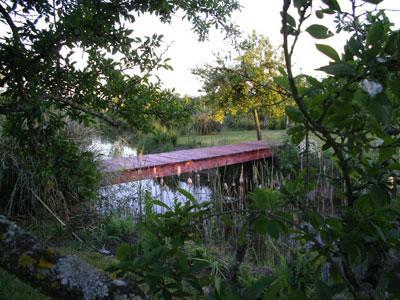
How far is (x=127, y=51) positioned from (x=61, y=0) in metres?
0.53

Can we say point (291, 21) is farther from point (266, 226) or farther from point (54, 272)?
point (54, 272)

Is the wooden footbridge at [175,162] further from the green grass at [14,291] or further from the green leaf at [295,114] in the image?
the green leaf at [295,114]

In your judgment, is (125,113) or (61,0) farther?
(61,0)

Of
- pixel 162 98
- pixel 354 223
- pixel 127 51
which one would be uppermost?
pixel 127 51

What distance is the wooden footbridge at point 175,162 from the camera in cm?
525

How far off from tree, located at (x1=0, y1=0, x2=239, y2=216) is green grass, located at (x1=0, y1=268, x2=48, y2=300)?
3.50 feet

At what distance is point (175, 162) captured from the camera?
24.7 ft

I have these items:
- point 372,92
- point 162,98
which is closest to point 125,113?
point 162,98

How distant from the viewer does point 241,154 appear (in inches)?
370

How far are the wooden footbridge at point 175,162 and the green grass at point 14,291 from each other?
90.6 inches

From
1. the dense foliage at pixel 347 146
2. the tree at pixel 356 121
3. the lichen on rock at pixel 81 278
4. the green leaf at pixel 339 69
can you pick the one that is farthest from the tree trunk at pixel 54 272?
the green leaf at pixel 339 69

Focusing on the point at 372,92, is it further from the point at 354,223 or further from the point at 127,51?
the point at 127,51

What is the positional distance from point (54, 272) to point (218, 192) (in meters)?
3.66

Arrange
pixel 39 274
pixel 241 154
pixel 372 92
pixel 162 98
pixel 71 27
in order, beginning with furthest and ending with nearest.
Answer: pixel 241 154, pixel 162 98, pixel 71 27, pixel 39 274, pixel 372 92
